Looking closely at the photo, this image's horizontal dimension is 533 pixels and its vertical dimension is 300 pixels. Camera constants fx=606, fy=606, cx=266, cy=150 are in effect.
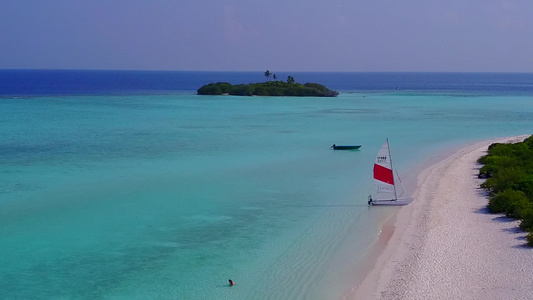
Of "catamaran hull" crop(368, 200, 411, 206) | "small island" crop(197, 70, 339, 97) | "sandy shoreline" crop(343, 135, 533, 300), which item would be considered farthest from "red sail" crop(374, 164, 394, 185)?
"small island" crop(197, 70, 339, 97)

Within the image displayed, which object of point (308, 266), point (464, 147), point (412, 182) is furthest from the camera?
point (464, 147)

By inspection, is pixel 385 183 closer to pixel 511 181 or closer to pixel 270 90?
pixel 511 181

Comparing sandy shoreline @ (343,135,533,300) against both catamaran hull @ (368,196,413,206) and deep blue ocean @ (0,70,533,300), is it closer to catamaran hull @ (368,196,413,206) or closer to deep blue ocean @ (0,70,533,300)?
catamaran hull @ (368,196,413,206)

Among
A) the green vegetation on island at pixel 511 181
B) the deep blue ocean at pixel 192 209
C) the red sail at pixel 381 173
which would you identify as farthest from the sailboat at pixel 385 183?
the green vegetation on island at pixel 511 181

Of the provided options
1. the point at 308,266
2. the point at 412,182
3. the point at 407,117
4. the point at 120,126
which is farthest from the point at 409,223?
the point at 407,117

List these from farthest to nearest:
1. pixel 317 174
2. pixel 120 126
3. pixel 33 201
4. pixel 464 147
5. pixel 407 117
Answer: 1. pixel 407 117
2. pixel 120 126
3. pixel 464 147
4. pixel 317 174
5. pixel 33 201

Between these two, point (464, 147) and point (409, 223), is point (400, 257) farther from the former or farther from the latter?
point (464, 147)

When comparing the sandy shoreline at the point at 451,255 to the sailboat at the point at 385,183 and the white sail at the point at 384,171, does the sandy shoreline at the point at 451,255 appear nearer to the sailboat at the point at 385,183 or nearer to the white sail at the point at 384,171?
the sailboat at the point at 385,183
